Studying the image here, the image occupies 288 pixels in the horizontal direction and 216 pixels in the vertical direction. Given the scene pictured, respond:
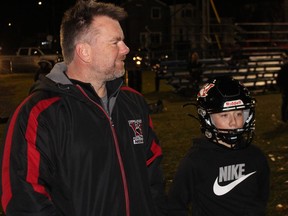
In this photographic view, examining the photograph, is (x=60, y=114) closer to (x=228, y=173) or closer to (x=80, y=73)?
(x=80, y=73)

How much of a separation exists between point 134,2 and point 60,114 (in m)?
54.6

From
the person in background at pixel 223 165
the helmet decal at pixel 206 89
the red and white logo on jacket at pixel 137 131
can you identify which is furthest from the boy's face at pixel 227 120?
the red and white logo on jacket at pixel 137 131

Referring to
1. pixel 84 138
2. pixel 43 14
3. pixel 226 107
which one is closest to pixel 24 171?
pixel 84 138

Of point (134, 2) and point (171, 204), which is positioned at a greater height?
point (134, 2)

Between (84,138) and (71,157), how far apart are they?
119 mm

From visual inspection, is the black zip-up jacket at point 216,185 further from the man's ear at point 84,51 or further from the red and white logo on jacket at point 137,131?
the man's ear at point 84,51

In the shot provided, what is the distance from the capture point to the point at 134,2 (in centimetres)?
5528

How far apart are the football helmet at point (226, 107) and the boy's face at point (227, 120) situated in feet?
0.11

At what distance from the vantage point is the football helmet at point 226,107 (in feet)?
9.89

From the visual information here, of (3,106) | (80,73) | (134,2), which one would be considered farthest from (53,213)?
(134,2)

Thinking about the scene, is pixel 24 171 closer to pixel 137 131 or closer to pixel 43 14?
pixel 137 131

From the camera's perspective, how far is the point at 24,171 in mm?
2154

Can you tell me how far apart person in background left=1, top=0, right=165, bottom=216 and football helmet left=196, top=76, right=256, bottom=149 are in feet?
1.74

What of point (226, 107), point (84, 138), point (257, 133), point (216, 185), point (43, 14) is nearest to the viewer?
point (84, 138)
